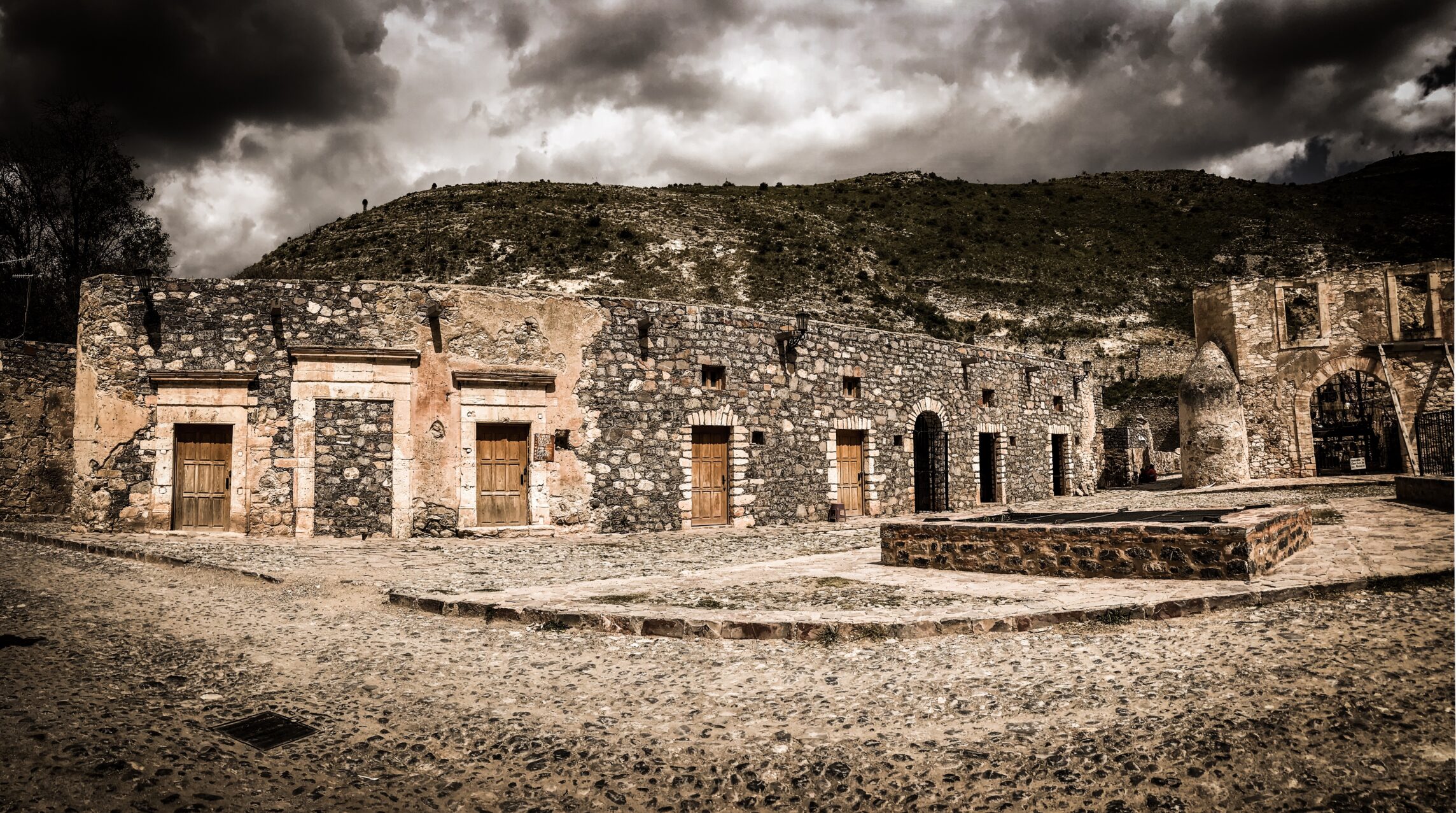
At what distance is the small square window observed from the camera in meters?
14.4

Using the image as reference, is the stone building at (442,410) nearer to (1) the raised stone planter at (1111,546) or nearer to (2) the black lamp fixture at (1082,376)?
(1) the raised stone planter at (1111,546)

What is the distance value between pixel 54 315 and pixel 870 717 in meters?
26.0

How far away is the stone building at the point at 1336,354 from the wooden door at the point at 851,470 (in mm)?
9035

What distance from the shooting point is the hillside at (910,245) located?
41531mm

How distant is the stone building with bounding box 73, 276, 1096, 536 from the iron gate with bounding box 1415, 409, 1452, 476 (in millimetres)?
12681

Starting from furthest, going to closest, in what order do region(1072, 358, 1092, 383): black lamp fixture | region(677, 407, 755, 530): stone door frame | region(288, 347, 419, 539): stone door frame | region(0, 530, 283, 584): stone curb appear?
region(1072, 358, 1092, 383): black lamp fixture → region(677, 407, 755, 530): stone door frame → region(288, 347, 419, 539): stone door frame → region(0, 530, 283, 584): stone curb

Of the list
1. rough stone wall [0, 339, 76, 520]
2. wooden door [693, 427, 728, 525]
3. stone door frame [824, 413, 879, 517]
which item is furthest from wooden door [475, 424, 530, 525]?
rough stone wall [0, 339, 76, 520]

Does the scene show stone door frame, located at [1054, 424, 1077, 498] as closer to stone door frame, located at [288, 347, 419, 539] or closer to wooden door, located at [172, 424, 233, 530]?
stone door frame, located at [288, 347, 419, 539]

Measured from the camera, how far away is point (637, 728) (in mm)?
3713

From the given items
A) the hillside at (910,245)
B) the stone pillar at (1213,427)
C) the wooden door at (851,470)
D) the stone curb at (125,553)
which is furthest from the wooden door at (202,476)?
the hillside at (910,245)

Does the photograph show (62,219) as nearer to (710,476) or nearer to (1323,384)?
(710,476)

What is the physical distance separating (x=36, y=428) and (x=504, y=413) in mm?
8669

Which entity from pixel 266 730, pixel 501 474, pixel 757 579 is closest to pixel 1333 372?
pixel 757 579

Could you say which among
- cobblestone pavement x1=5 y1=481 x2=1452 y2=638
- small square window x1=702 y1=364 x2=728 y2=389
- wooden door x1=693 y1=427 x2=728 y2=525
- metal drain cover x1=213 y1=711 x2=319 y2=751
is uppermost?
small square window x1=702 y1=364 x2=728 y2=389
